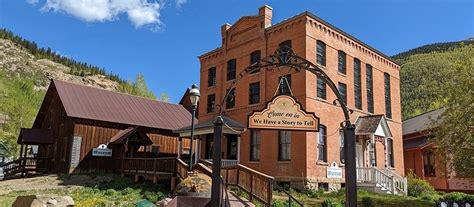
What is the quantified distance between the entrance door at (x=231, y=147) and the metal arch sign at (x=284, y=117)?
15495 mm

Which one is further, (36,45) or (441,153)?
(36,45)

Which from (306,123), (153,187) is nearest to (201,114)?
(153,187)

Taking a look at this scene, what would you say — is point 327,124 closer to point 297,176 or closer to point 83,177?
point 297,176

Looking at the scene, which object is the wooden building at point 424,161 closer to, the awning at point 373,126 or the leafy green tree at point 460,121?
the awning at point 373,126

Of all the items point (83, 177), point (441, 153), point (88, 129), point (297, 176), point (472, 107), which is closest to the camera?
point (472, 107)

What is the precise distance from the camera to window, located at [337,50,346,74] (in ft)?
78.0

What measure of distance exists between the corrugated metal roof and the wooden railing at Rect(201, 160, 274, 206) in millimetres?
19179

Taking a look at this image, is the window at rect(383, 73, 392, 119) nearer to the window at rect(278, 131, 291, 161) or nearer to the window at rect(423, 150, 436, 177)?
the window at rect(423, 150, 436, 177)

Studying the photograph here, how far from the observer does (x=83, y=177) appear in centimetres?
2745

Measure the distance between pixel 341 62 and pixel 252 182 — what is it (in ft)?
41.3

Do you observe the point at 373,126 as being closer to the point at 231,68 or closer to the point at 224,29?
the point at 231,68

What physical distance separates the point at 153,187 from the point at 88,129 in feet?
41.7

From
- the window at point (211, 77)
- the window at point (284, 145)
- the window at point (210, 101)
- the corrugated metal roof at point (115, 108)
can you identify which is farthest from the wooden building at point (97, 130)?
the window at point (284, 145)

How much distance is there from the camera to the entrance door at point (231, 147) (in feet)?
80.5
